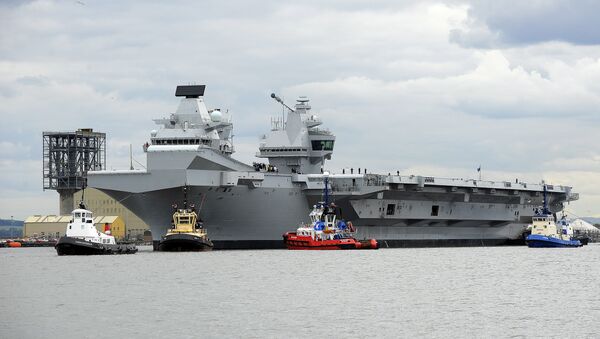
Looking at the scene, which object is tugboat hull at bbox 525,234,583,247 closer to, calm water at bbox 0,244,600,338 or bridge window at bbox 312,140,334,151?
bridge window at bbox 312,140,334,151

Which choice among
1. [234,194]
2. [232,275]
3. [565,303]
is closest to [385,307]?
[565,303]

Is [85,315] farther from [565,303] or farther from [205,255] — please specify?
[205,255]

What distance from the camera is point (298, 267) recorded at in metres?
49.2

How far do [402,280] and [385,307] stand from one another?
9665 millimetres

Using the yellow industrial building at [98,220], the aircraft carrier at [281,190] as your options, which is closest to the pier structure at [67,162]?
the yellow industrial building at [98,220]

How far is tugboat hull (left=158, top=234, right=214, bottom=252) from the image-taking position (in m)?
60.7

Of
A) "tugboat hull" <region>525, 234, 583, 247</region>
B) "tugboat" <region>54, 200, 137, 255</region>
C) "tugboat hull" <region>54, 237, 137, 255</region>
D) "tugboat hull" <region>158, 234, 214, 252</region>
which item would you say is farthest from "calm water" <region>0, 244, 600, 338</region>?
"tugboat hull" <region>525, 234, 583, 247</region>

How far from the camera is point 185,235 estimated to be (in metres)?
60.6

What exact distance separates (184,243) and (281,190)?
9.19m

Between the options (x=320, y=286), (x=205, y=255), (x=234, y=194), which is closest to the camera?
(x=320, y=286)

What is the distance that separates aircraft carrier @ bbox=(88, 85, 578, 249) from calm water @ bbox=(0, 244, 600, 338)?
990 cm

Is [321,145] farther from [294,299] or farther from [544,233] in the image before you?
[294,299]

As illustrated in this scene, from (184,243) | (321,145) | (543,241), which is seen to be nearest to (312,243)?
(184,243)

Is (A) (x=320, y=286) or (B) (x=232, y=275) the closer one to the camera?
(A) (x=320, y=286)
